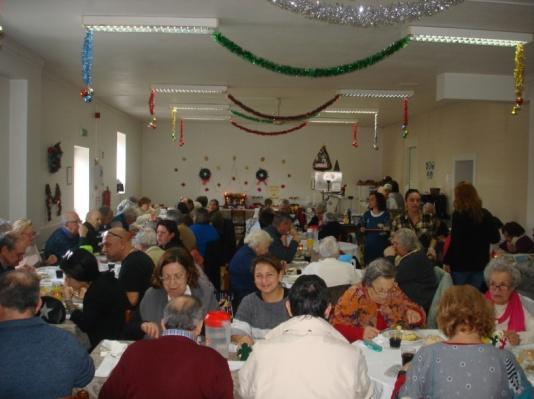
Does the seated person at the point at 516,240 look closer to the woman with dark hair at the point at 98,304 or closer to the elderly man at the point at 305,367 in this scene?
the woman with dark hair at the point at 98,304

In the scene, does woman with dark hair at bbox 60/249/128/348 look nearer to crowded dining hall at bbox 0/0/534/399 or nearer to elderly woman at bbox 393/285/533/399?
crowded dining hall at bbox 0/0/534/399

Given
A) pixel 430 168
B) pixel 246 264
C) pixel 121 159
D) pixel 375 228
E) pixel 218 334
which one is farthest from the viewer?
pixel 121 159

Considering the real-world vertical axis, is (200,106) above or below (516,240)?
above

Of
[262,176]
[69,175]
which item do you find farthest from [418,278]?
[262,176]

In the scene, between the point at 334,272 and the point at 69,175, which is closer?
the point at 334,272

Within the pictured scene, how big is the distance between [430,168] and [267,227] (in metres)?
6.86

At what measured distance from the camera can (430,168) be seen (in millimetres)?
12133

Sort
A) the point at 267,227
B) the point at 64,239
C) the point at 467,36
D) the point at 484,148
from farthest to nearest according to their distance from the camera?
the point at 484,148, the point at 267,227, the point at 64,239, the point at 467,36

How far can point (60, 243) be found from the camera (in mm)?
6141

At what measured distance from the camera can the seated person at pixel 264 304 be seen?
349 centimetres

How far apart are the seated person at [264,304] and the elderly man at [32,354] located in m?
1.31

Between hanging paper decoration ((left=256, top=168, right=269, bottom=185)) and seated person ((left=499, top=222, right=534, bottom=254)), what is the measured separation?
904 cm

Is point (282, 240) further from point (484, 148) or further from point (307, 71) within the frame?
point (484, 148)

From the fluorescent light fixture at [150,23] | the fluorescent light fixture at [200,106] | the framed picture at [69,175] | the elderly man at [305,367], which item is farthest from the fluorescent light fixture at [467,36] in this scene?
the fluorescent light fixture at [200,106]
